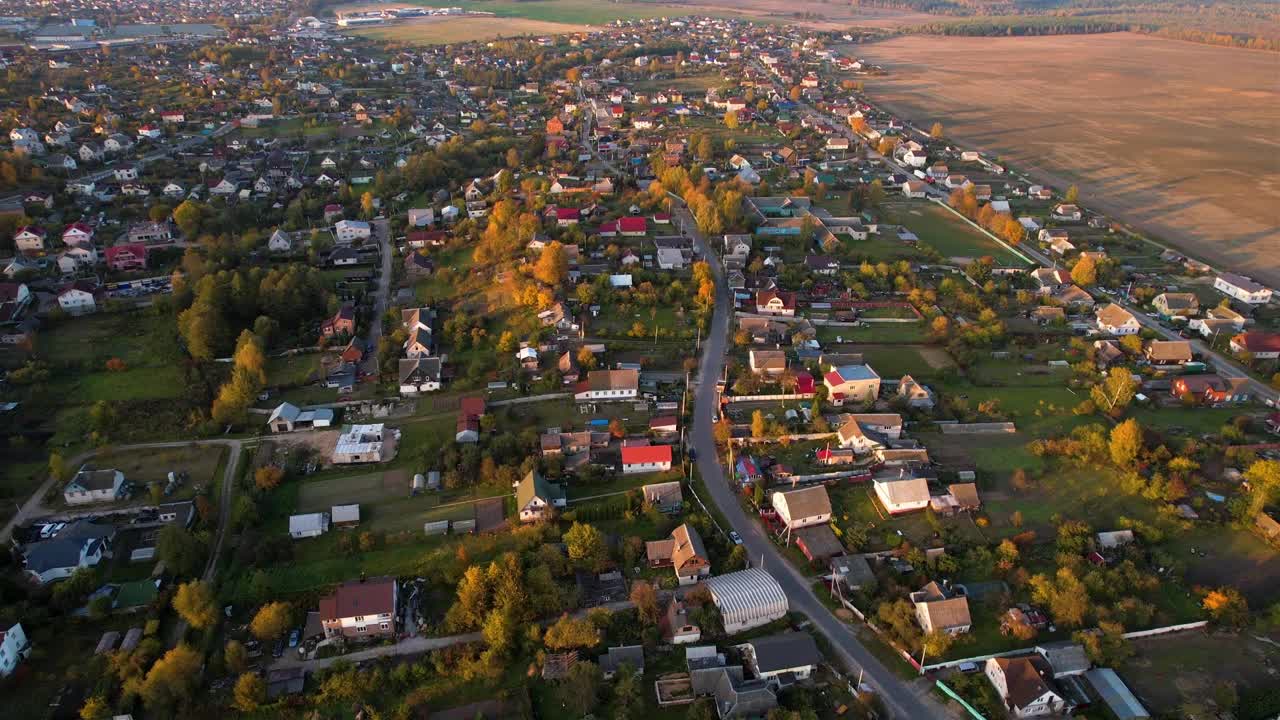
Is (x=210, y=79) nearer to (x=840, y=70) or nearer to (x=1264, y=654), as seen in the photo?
(x=840, y=70)

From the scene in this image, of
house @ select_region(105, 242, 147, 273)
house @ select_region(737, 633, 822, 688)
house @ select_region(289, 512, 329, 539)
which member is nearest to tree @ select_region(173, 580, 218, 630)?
house @ select_region(289, 512, 329, 539)

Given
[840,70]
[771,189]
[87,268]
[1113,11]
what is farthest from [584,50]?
[1113,11]

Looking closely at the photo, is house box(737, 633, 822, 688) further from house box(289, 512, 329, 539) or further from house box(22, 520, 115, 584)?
house box(22, 520, 115, 584)

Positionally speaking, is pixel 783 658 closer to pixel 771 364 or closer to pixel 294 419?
pixel 771 364

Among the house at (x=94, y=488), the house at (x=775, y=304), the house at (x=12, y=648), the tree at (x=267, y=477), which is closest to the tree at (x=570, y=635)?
the tree at (x=267, y=477)

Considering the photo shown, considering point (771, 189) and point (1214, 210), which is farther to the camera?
point (771, 189)

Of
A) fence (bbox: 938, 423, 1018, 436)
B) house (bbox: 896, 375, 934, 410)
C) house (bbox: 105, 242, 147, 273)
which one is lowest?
fence (bbox: 938, 423, 1018, 436)

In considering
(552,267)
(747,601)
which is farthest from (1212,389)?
(552,267)
